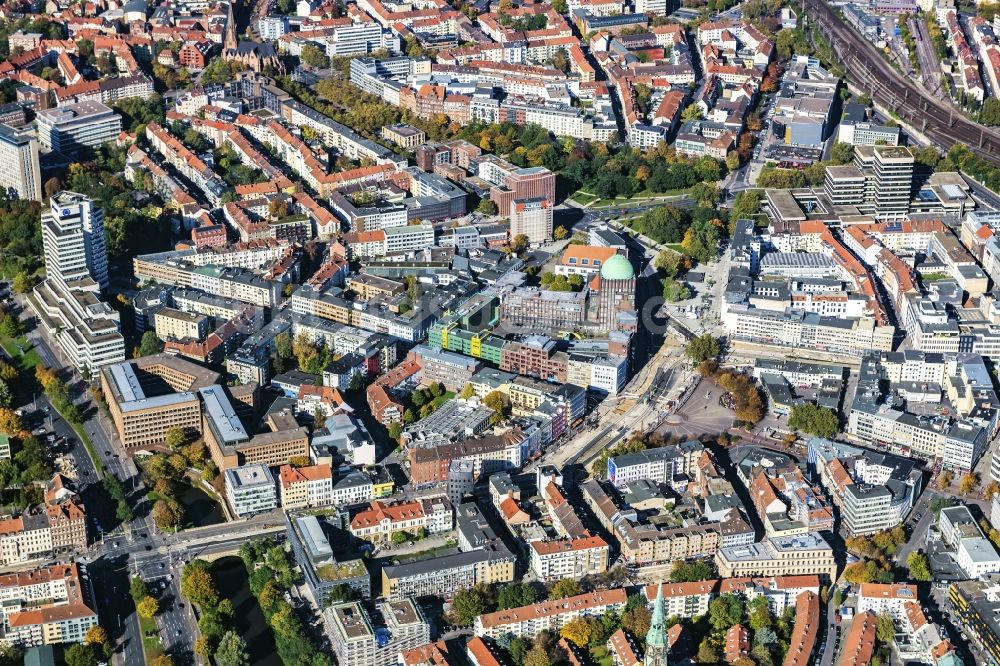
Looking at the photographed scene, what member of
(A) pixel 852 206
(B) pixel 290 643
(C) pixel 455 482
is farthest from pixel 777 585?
(A) pixel 852 206

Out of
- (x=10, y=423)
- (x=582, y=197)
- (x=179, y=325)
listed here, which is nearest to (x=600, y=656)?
(x=10, y=423)

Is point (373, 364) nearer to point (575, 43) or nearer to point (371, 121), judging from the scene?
point (371, 121)

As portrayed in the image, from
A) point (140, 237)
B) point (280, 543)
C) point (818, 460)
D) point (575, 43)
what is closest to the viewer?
point (280, 543)

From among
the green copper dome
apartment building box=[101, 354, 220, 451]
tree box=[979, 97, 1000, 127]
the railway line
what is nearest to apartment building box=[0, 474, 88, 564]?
apartment building box=[101, 354, 220, 451]

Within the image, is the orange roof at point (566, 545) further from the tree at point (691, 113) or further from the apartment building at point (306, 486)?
the tree at point (691, 113)

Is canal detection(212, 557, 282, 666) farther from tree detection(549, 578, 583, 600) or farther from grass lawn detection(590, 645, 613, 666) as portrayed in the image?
grass lawn detection(590, 645, 613, 666)

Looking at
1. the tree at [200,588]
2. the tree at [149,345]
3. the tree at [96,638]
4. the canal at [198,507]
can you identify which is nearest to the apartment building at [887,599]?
the tree at [200,588]
